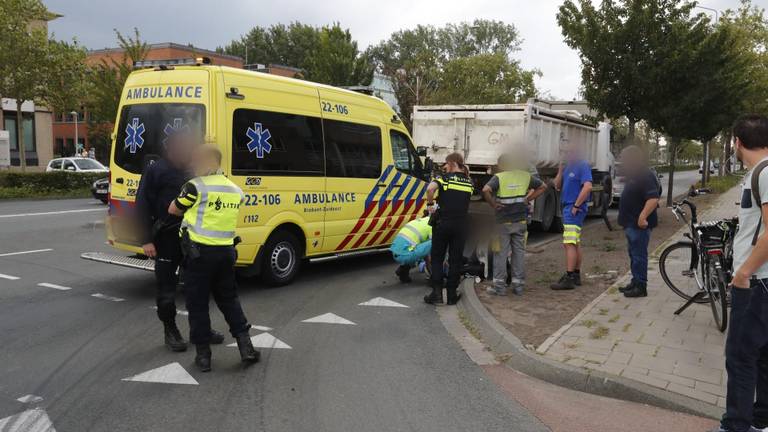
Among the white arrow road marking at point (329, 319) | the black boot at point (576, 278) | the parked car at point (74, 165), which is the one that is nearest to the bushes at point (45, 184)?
the parked car at point (74, 165)

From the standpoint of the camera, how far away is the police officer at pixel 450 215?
6.93m

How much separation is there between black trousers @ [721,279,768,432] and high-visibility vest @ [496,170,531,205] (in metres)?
3.86

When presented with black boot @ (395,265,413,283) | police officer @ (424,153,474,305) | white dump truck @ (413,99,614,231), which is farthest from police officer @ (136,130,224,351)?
white dump truck @ (413,99,614,231)

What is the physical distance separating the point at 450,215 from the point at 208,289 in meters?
3.01

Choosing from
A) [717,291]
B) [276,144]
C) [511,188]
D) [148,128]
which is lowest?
[717,291]

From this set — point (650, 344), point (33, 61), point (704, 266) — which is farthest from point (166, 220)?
point (33, 61)

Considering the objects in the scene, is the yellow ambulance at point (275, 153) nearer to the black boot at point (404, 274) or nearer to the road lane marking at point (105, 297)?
the road lane marking at point (105, 297)

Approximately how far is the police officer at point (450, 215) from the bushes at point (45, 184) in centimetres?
1856

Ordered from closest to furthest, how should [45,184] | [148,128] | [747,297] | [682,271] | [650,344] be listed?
[747,297], [650,344], [682,271], [148,128], [45,184]

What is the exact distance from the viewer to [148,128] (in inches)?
285

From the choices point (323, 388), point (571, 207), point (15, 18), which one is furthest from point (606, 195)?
point (15, 18)

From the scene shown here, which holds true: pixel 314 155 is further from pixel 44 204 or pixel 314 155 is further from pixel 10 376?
pixel 44 204

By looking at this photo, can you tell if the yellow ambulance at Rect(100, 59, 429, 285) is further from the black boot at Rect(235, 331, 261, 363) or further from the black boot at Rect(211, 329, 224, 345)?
the black boot at Rect(235, 331, 261, 363)

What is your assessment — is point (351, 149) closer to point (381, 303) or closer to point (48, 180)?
point (381, 303)
